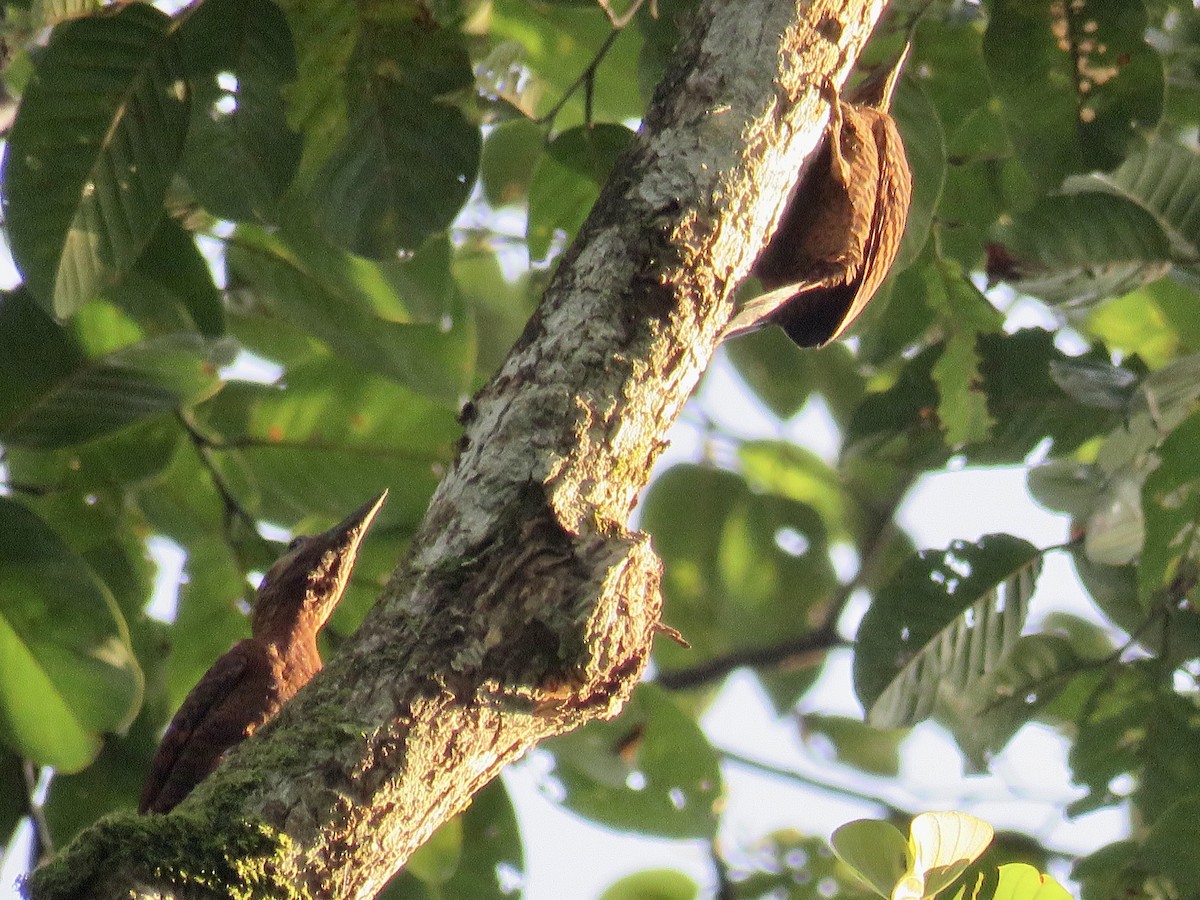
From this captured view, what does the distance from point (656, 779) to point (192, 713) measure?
1032 mm

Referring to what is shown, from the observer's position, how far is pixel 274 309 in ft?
8.74

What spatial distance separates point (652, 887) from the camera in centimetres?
339

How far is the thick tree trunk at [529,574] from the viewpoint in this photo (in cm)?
114

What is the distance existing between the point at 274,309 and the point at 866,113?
1265mm

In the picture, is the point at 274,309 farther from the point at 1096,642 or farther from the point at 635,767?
the point at 1096,642

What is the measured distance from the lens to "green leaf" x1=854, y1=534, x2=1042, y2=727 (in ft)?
8.50

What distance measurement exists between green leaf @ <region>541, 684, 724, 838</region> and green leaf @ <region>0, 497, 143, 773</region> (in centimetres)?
97

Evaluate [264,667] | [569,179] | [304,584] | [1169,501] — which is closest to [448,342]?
[569,179]

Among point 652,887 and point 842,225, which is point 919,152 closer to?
point 842,225

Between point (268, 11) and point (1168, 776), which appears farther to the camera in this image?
point (1168, 776)

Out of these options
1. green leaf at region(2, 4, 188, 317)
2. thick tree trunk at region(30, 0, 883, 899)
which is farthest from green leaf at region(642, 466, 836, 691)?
thick tree trunk at region(30, 0, 883, 899)

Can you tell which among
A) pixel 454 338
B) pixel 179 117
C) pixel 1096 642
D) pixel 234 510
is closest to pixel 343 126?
pixel 179 117

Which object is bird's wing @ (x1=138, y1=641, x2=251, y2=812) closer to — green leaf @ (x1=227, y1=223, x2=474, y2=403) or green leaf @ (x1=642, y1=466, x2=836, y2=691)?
green leaf @ (x1=227, y1=223, x2=474, y2=403)

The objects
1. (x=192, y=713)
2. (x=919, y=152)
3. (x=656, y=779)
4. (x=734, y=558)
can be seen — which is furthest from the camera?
(x=734, y=558)
